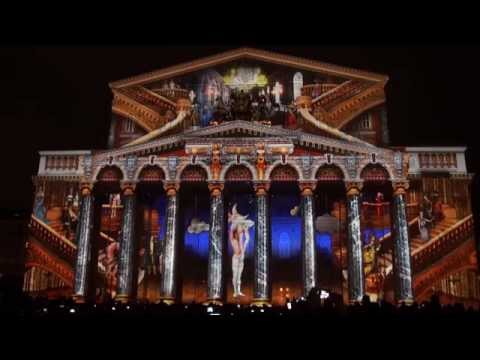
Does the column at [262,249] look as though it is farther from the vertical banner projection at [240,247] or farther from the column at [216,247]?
the column at [216,247]

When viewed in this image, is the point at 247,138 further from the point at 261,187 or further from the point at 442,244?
the point at 442,244

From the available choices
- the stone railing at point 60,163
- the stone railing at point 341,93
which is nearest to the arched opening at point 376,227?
the stone railing at point 341,93

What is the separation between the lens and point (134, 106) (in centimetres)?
3647

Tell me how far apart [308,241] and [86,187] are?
12.8 metres

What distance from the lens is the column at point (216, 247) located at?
2991 cm

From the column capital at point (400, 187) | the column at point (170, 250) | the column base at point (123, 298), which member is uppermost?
the column capital at point (400, 187)

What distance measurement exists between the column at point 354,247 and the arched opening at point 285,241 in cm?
315

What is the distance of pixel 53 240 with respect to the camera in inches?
1303

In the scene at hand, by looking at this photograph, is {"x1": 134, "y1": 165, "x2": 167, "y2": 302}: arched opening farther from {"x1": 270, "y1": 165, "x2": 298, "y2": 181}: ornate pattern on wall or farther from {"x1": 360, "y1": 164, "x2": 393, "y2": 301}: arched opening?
{"x1": 360, "y1": 164, "x2": 393, "y2": 301}: arched opening

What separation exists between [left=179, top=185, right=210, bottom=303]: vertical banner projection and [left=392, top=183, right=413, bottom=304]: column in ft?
35.0

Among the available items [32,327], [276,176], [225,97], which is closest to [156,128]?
[225,97]

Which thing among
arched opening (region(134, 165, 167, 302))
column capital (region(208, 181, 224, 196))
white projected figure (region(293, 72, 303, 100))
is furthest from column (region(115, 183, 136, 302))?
white projected figure (region(293, 72, 303, 100))

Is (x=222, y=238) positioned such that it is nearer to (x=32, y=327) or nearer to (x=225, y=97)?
(x=225, y=97)

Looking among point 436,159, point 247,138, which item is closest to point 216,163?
point 247,138
